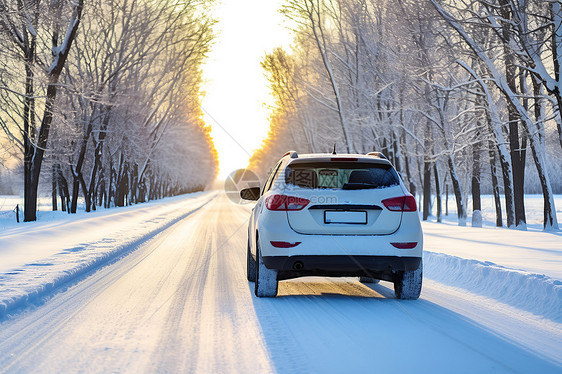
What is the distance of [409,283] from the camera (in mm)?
7480

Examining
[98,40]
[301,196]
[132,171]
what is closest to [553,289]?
[301,196]

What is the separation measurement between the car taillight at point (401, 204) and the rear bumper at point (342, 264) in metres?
0.57

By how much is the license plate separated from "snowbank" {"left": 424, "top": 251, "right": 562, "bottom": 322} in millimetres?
2223

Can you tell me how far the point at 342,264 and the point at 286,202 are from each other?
0.97 m

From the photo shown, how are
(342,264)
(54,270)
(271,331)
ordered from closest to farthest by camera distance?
(271,331), (342,264), (54,270)

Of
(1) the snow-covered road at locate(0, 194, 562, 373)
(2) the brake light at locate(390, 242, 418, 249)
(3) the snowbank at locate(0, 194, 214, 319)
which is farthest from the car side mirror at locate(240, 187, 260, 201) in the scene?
(3) the snowbank at locate(0, 194, 214, 319)

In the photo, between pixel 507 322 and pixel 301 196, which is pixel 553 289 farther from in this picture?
pixel 301 196

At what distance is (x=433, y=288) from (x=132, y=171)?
163 ft

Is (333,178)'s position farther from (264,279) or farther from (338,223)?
(264,279)

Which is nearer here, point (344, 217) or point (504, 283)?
point (344, 217)

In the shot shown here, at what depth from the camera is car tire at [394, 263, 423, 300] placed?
7.45 metres

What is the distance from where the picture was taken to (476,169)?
116 feet

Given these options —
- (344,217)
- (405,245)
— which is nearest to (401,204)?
(405,245)

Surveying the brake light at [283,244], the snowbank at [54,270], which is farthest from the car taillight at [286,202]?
the snowbank at [54,270]
